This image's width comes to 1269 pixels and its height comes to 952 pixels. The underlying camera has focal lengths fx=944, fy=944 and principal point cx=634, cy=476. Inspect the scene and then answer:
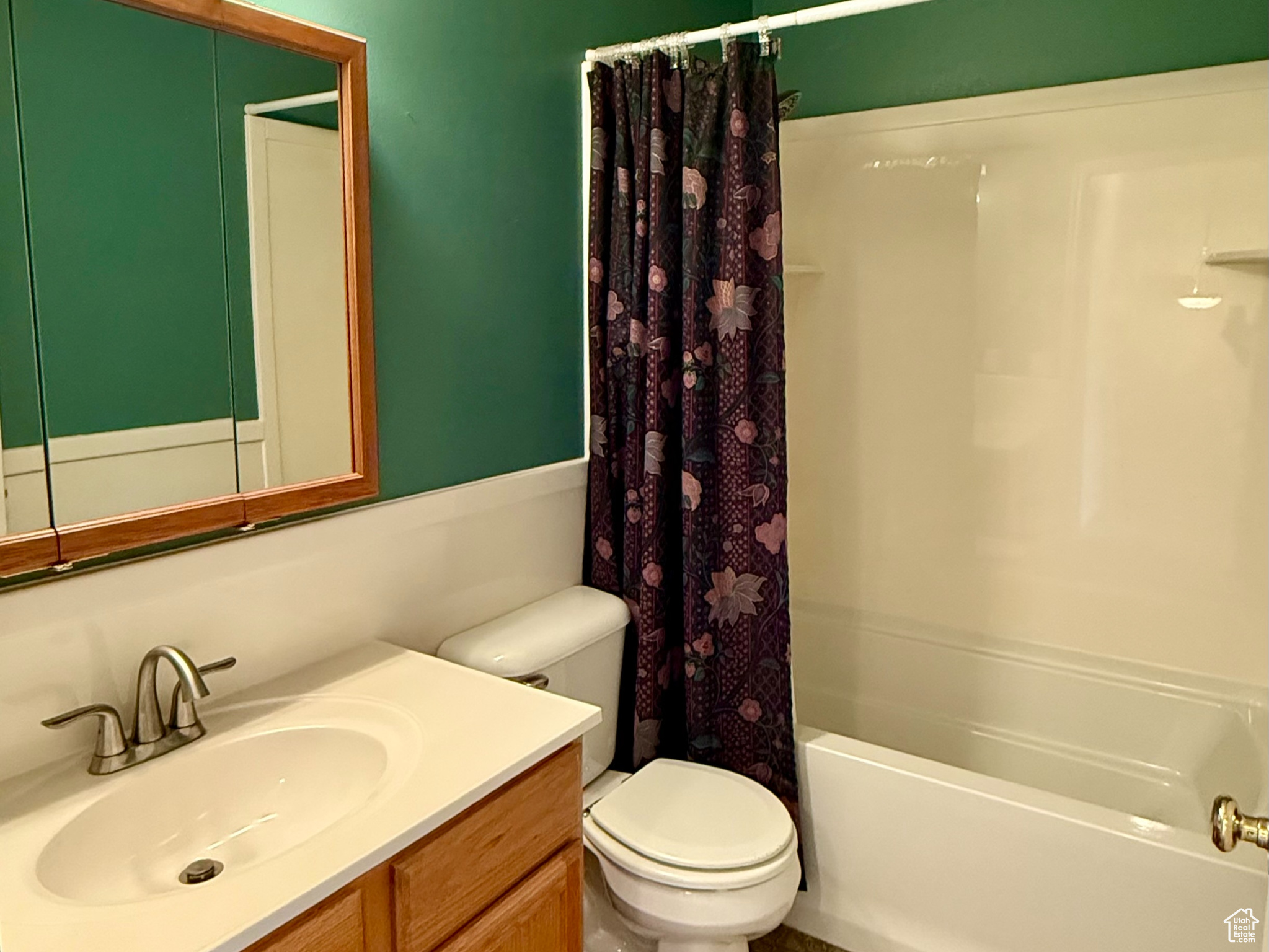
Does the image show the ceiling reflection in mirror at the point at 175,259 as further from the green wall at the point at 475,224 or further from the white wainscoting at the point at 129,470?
the green wall at the point at 475,224

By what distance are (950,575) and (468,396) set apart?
151cm

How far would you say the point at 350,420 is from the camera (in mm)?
1662

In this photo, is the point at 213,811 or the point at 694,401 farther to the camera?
the point at 694,401

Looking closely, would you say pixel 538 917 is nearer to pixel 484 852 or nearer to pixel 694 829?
pixel 484 852

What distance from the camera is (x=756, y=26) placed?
1.91 metres

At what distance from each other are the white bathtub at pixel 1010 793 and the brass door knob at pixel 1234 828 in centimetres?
75

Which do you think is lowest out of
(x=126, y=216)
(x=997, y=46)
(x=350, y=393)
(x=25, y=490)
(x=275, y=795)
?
(x=275, y=795)

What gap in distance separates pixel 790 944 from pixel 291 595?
1.39m

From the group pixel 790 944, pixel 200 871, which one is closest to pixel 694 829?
pixel 790 944

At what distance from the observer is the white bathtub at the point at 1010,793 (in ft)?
5.78

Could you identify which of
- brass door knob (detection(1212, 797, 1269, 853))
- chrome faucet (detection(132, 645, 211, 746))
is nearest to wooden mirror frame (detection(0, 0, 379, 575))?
chrome faucet (detection(132, 645, 211, 746))

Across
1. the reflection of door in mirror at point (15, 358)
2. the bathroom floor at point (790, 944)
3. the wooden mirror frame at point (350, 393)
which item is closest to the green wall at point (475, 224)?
the wooden mirror frame at point (350, 393)

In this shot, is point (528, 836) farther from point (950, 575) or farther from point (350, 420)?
point (950, 575)

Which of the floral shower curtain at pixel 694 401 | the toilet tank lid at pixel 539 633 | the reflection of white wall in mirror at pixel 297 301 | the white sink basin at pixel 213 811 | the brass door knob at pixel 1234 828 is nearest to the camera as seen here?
the brass door knob at pixel 1234 828
